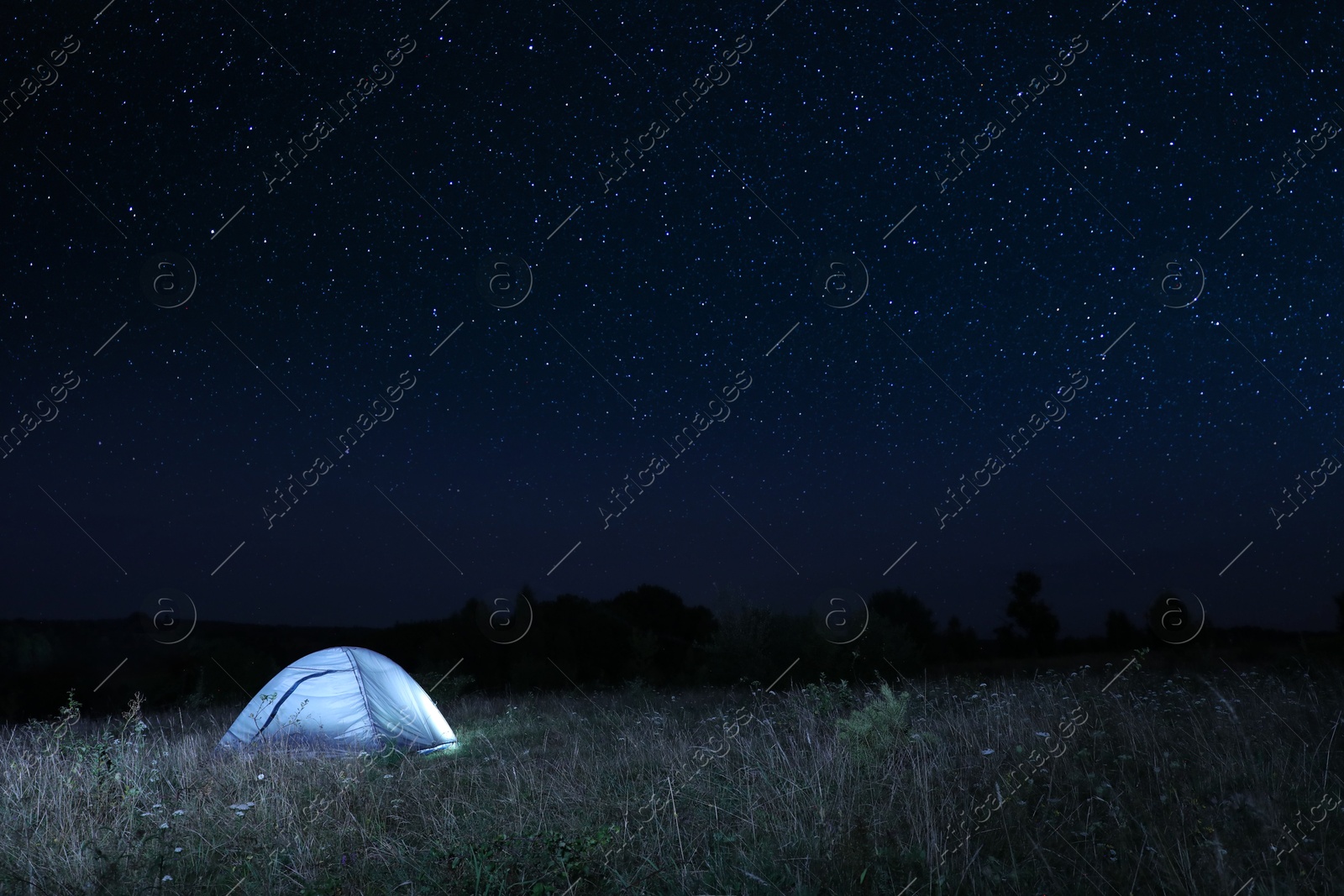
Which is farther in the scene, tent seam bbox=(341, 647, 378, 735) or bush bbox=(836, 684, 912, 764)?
tent seam bbox=(341, 647, 378, 735)

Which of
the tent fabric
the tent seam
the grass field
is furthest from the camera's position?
the tent seam

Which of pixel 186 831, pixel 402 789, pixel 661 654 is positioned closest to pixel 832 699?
pixel 402 789

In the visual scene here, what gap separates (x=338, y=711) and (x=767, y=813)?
683 cm

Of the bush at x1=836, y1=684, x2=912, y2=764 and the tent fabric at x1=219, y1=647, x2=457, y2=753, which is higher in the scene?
the tent fabric at x1=219, y1=647, x2=457, y2=753

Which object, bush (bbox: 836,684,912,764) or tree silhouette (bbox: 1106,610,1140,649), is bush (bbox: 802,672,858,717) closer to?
bush (bbox: 836,684,912,764)

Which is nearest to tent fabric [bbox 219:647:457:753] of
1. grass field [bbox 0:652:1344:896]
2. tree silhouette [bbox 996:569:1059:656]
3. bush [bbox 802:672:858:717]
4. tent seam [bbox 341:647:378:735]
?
tent seam [bbox 341:647:378:735]

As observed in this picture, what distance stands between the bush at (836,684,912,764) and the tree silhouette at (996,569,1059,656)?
65.4 feet

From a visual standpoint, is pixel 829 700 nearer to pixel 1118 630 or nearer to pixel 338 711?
pixel 338 711

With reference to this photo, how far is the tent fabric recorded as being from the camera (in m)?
8.46

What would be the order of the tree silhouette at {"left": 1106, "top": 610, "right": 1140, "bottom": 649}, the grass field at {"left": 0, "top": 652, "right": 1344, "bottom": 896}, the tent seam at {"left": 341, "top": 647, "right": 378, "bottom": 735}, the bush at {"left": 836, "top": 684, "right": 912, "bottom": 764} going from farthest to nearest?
the tree silhouette at {"left": 1106, "top": 610, "right": 1140, "bottom": 649}
the tent seam at {"left": 341, "top": 647, "right": 378, "bottom": 735}
the bush at {"left": 836, "top": 684, "right": 912, "bottom": 764}
the grass field at {"left": 0, "top": 652, "right": 1344, "bottom": 896}

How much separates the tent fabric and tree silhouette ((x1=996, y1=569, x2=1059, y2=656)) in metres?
19.7

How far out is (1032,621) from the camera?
76.7 ft

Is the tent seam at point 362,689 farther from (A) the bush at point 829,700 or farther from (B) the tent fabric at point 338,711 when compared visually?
(A) the bush at point 829,700

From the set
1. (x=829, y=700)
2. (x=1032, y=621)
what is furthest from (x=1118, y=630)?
(x=829, y=700)
